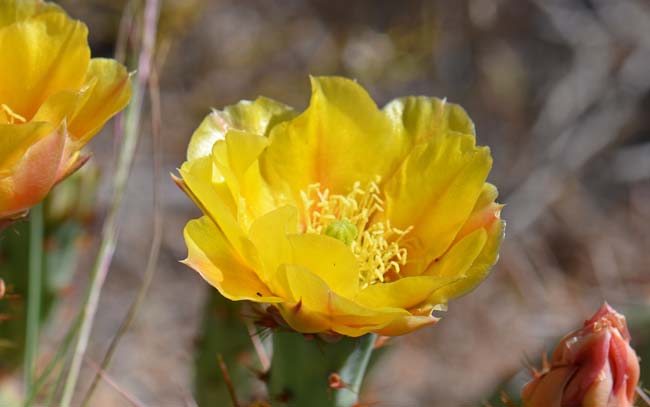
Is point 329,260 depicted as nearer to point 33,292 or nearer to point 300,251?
point 300,251

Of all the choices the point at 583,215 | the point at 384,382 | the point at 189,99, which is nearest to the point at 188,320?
the point at 384,382

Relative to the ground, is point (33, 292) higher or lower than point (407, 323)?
lower

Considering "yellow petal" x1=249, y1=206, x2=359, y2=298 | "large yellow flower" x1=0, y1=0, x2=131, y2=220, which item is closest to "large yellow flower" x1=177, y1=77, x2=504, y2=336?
"yellow petal" x1=249, y1=206, x2=359, y2=298

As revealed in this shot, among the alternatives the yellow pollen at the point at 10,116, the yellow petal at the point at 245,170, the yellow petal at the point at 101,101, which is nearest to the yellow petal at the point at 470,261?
the yellow petal at the point at 245,170

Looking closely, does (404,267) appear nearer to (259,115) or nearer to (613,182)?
(259,115)

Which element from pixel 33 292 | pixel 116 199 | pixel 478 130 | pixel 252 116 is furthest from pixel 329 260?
pixel 478 130

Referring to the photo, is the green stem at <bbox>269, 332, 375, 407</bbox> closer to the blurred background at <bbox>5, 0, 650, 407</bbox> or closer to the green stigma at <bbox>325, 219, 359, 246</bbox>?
the green stigma at <bbox>325, 219, 359, 246</bbox>
